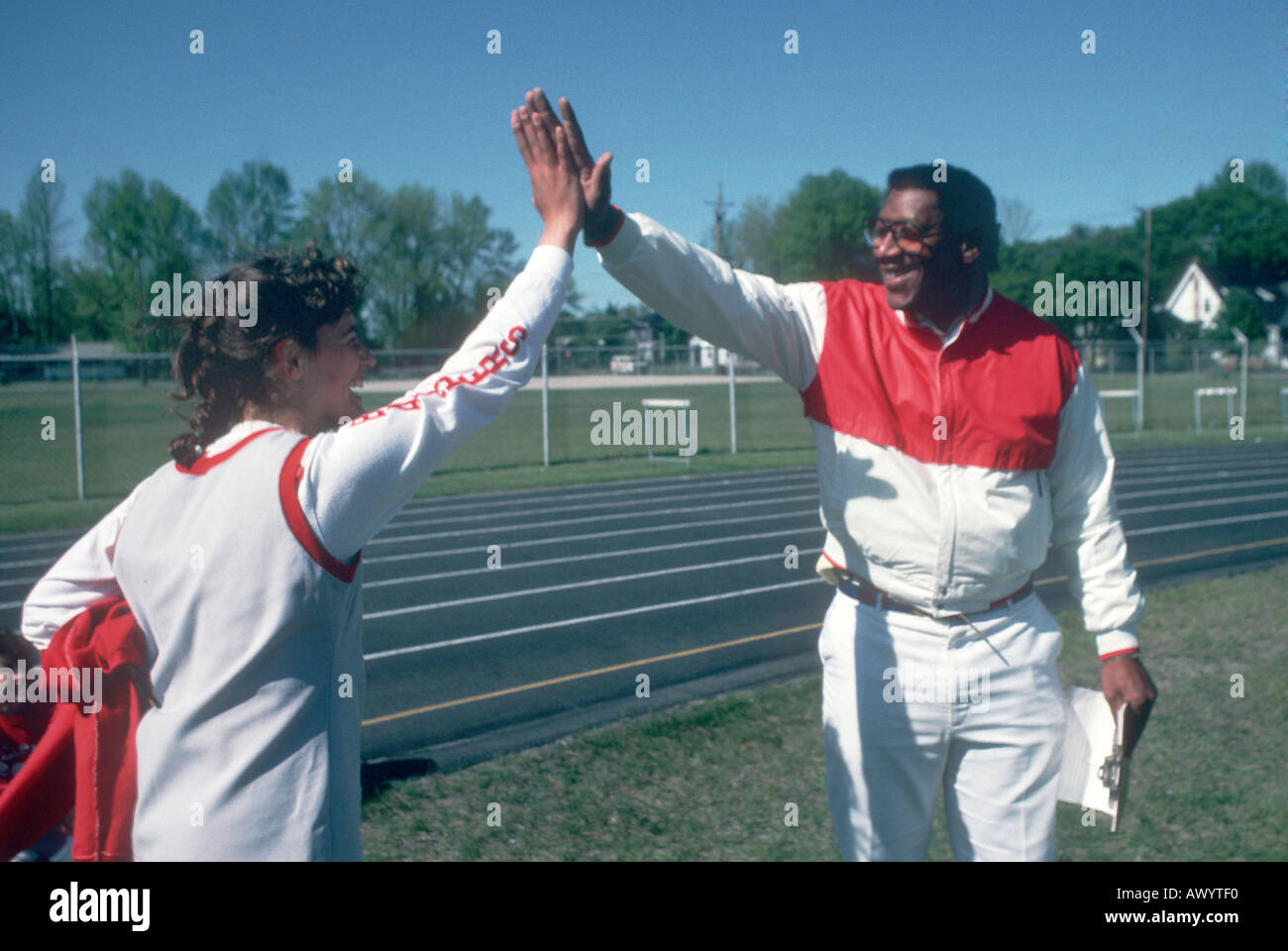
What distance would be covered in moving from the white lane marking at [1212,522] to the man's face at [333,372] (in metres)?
11.2

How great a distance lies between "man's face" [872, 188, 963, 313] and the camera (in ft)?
7.85

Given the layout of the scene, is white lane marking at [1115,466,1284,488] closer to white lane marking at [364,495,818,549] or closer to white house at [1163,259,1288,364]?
white lane marking at [364,495,818,549]

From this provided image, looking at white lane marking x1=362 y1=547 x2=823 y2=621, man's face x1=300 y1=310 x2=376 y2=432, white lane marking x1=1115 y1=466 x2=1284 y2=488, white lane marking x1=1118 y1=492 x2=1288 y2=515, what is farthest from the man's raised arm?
white lane marking x1=1115 y1=466 x2=1284 y2=488

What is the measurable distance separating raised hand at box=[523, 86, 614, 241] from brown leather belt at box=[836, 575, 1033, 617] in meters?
1.07

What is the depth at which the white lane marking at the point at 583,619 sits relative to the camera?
7090 mm

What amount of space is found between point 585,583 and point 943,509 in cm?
698

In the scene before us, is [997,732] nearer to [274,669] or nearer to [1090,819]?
[274,669]

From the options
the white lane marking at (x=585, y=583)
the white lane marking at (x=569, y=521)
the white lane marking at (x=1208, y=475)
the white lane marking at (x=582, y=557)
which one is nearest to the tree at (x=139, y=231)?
the white lane marking at (x=569, y=521)

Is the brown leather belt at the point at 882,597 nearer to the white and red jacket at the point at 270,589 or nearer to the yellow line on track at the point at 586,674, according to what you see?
the white and red jacket at the point at 270,589

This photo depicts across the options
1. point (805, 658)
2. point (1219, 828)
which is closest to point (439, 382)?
point (1219, 828)

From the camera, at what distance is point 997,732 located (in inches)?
93.5

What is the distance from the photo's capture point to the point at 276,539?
1.54m

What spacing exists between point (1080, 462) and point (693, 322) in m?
0.99
